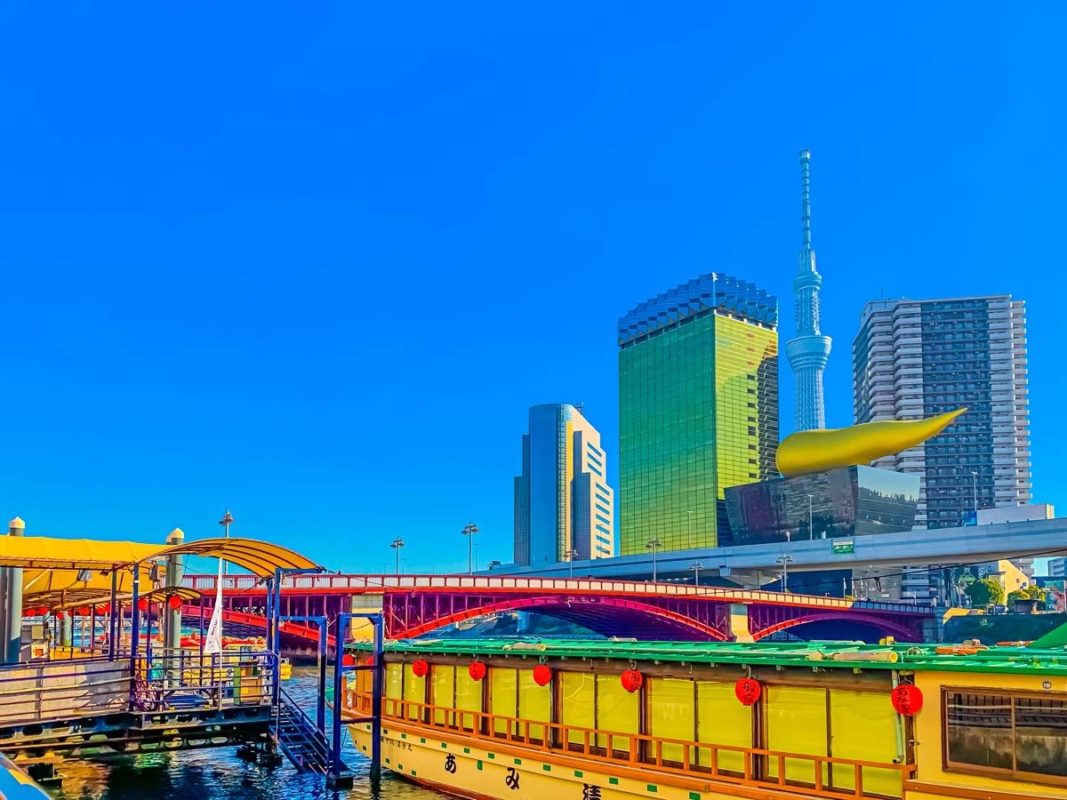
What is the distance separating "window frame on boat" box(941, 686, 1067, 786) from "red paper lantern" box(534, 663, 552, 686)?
10.3 metres

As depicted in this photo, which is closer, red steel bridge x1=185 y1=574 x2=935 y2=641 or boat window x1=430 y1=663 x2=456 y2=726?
boat window x1=430 y1=663 x2=456 y2=726

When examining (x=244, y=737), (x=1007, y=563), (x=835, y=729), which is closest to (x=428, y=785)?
(x=244, y=737)

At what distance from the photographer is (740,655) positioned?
21.2 meters

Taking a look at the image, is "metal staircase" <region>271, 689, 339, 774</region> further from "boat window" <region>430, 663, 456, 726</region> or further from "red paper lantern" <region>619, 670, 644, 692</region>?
"red paper lantern" <region>619, 670, 644, 692</region>

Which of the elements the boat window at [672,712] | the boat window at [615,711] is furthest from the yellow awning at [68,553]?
the boat window at [672,712]

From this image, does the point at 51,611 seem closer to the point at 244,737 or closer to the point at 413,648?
the point at 244,737

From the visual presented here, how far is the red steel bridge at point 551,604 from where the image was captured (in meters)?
66.5

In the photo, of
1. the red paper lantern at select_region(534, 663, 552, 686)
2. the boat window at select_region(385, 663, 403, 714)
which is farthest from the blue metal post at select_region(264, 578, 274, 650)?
the red paper lantern at select_region(534, 663, 552, 686)

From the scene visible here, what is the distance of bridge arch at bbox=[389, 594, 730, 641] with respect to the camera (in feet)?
240

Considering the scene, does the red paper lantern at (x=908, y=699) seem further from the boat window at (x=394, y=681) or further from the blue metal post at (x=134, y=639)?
the blue metal post at (x=134, y=639)

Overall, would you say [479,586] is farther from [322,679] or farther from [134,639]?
[134,639]

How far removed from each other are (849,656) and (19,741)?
19424 millimetres

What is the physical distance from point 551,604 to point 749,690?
62560 millimetres

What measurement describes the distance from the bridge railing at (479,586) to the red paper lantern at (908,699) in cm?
4128
